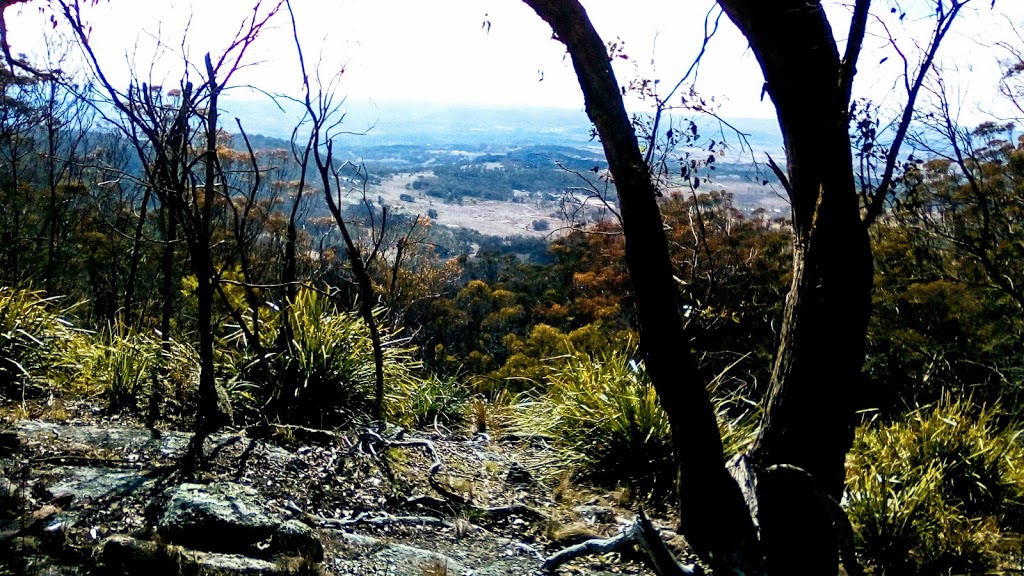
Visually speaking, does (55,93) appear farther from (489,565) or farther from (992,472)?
(992,472)

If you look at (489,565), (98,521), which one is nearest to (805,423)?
(489,565)

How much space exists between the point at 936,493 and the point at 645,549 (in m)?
2.40

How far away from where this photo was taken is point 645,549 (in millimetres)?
2883

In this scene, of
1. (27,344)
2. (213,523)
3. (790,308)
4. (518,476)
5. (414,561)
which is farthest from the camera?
(27,344)

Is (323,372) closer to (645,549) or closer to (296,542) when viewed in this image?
(296,542)

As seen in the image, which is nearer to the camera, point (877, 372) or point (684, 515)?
point (684, 515)

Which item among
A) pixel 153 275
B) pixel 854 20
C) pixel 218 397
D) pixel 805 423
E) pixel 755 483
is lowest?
pixel 153 275

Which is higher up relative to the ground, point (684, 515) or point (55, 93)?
point (55, 93)

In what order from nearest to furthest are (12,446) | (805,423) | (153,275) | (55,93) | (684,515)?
(805,423) < (684,515) < (12,446) < (55,93) < (153,275)

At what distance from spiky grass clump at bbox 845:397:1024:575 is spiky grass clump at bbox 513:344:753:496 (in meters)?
0.82

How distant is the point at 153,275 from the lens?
18.0 meters

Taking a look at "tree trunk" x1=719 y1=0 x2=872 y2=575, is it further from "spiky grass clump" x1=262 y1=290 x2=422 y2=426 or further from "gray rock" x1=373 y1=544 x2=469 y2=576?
"spiky grass clump" x1=262 y1=290 x2=422 y2=426

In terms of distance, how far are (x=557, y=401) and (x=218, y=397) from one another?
7.57 ft

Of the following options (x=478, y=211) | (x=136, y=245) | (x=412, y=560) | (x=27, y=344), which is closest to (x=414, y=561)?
(x=412, y=560)
